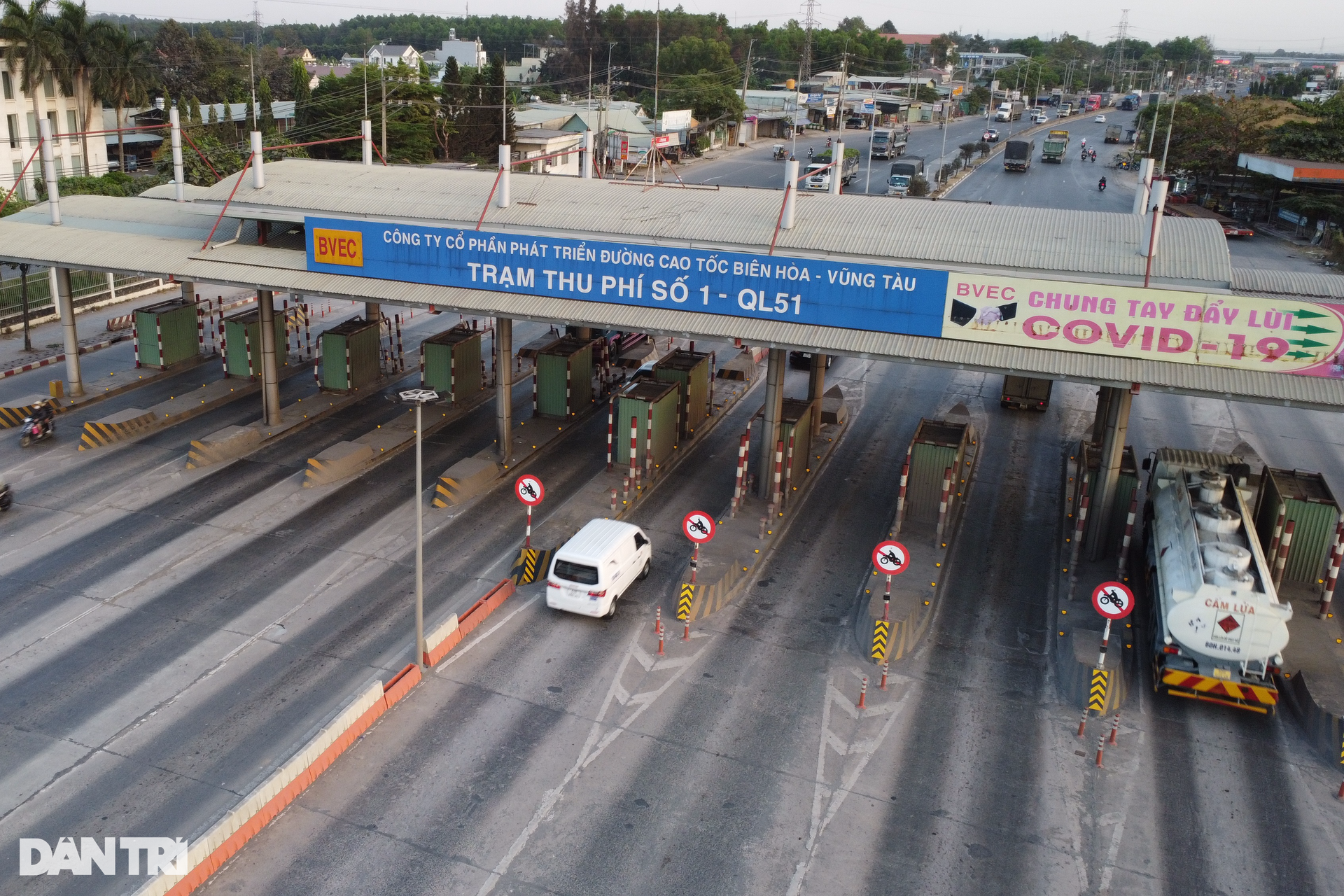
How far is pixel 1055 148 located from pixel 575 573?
11426cm

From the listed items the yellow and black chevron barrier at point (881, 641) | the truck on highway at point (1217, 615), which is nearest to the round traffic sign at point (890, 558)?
the yellow and black chevron barrier at point (881, 641)

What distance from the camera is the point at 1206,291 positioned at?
2528 cm

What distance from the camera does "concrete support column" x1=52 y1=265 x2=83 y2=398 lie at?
3712 cm

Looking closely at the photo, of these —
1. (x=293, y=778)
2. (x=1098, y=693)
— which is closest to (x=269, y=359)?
(x=293, y=778)

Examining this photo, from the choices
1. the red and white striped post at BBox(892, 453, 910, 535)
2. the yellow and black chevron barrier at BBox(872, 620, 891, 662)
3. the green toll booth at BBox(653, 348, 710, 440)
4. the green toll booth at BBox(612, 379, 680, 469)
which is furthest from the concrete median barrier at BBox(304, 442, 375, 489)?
the yellow and black chevron barrier at BBox(872, 620, 891, 662)

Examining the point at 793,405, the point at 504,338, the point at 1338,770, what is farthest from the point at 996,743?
the point at 504,338

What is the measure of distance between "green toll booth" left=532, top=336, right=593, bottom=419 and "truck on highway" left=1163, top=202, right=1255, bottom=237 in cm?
5880

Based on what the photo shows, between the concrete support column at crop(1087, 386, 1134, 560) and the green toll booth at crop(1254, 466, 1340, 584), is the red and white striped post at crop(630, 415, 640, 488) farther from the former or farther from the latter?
the green toll booth at crop(1254, 466, 1340, 584)

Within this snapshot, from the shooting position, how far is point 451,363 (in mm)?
38906

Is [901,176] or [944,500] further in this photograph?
[901,176]

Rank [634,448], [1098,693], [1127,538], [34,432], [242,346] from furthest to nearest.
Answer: [242,346] → [34,432] → [634,448] → [1127,538] → [1098,693]

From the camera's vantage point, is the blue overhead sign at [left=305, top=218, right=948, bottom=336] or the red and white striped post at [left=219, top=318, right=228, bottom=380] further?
the red and white striped post at [left=219, top=318, right=228, bottom=380]

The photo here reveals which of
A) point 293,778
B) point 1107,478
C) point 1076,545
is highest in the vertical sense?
point 1107,478

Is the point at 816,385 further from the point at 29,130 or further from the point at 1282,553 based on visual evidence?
the point at 29,130
